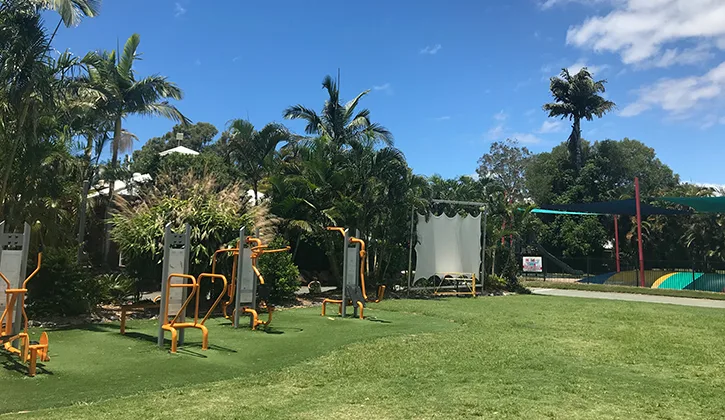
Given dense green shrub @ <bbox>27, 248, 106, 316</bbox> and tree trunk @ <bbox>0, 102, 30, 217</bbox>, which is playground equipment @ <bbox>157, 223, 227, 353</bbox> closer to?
dense green shrub @ <bbox>27, 248, 106, 316</bbox>

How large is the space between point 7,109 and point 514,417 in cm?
1025

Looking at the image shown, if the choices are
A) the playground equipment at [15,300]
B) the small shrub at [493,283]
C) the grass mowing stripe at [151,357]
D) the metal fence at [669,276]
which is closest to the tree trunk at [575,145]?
the metal fence at [669,276]

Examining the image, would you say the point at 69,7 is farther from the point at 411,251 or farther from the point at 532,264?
the point at 532,264

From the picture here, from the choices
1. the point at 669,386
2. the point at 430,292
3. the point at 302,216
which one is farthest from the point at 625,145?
the point at 669,386

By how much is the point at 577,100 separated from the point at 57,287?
138 ft

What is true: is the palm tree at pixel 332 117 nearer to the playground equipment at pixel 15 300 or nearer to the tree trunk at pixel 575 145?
the playground equipment at pixel 15 300

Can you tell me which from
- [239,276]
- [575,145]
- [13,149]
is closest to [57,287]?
[13,149]

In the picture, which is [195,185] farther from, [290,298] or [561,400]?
[561,400]

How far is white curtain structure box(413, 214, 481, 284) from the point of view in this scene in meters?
18.1

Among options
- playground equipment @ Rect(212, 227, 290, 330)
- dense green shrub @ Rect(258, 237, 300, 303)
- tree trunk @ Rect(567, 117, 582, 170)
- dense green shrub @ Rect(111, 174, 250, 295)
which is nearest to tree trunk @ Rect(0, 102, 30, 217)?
dense green shrub @ Rect(111, 174, 250, 295)

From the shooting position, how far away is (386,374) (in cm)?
631

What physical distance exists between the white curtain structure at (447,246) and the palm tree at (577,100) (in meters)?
26.7

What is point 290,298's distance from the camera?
13758mm

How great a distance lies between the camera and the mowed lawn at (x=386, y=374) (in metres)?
4.88
